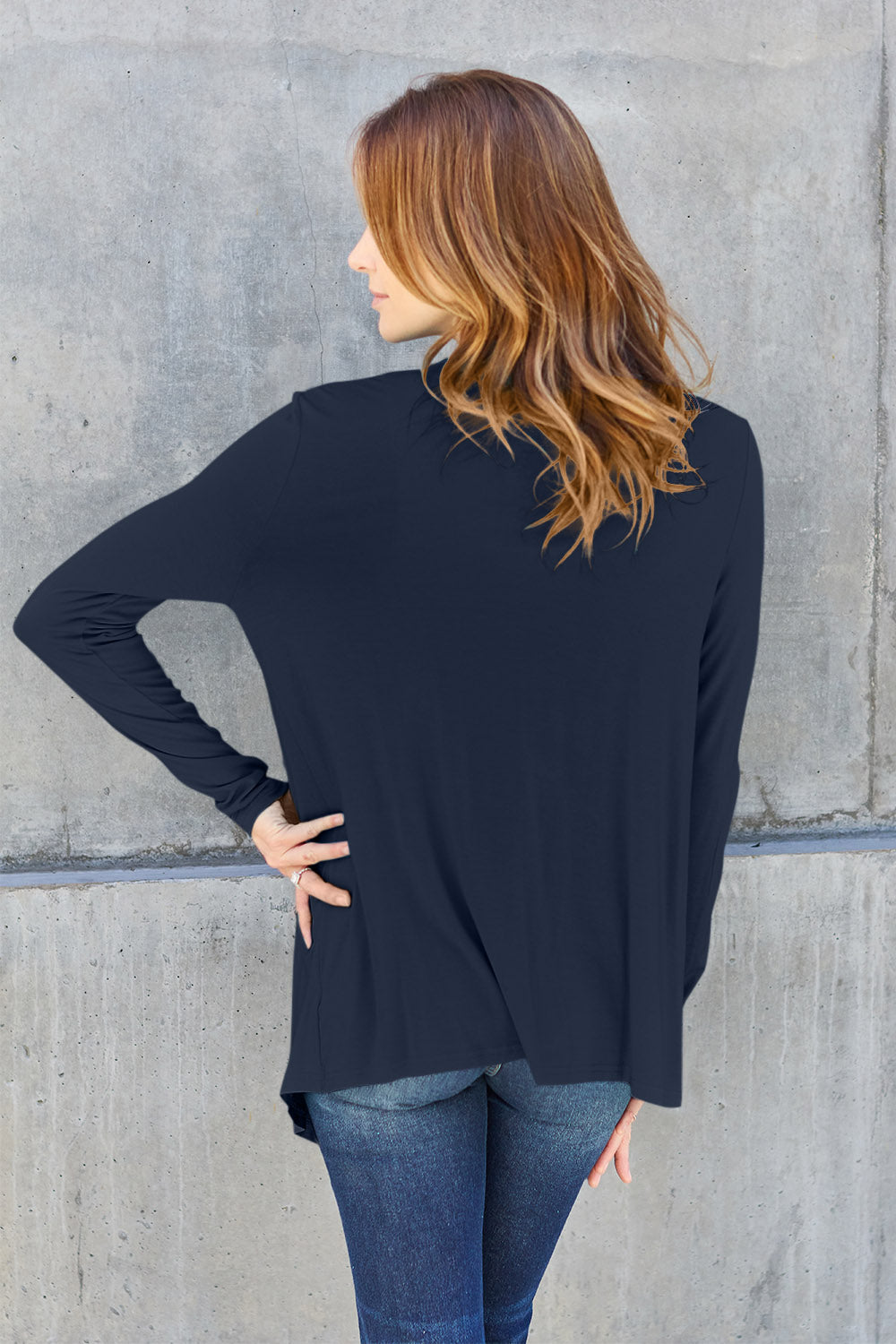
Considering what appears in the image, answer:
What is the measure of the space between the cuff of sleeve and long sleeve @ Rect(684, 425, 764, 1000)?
1.85ft

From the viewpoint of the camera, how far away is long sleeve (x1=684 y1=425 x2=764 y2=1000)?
1222 mm

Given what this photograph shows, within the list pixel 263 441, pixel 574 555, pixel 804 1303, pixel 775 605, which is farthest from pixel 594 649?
pixel 804 1303

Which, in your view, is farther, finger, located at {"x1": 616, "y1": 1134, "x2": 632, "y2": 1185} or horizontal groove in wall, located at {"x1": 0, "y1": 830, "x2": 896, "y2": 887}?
horizontal groove in wall, located at {"x1": 0, "y1": 830, "x2": 896, "y2": 887}

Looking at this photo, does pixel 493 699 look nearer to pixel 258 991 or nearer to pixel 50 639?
pixel 50 639

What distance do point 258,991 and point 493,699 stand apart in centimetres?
128

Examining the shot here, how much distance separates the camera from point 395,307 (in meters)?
1.15

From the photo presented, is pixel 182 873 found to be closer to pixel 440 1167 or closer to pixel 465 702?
pixel 440 1167

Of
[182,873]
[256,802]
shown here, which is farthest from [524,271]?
[182,873]

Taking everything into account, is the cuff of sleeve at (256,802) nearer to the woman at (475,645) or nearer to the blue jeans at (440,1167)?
the woman at (475,645)

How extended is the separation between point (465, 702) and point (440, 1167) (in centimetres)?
55

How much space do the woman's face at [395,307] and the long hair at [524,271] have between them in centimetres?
2

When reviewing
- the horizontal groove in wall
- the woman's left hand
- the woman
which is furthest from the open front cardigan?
the horizontal groove in wall

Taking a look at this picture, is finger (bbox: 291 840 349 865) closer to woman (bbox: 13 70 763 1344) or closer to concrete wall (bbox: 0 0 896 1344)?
woman (bbox: 13 70 763 1344)

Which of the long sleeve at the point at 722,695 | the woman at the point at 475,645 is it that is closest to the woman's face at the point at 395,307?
the woman at the point at 475,645
